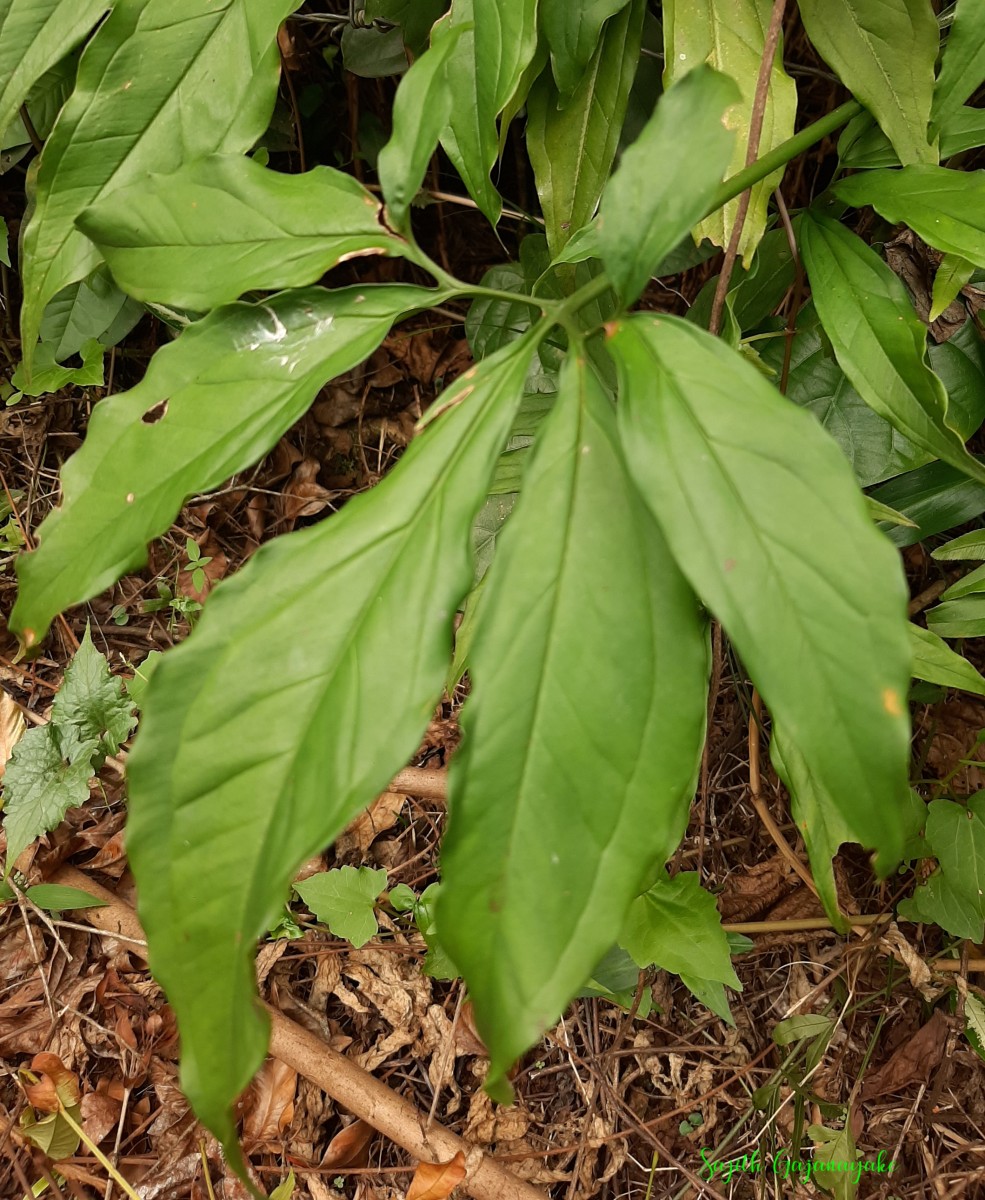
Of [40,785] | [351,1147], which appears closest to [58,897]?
[40,785]

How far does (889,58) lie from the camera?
0.88m

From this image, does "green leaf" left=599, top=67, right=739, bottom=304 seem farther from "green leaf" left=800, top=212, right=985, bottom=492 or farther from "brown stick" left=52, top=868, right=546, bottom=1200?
"brown stick" left=52, top=868, right=546, bottom=1200

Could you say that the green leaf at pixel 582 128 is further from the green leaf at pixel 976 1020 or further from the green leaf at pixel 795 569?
the green leaf at pixel 976 1020

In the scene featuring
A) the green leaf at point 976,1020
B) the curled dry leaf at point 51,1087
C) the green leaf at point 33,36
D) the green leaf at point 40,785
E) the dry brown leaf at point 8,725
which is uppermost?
the green leaf at point 33,36

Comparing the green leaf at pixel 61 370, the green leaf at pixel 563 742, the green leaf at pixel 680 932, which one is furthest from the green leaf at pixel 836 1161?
the green leaf at pixel 61 370

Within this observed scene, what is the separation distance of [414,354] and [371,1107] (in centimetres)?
128

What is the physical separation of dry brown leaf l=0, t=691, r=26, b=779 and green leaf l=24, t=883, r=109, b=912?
0.25m

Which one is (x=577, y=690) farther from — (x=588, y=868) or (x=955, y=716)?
(x=955, y=716)

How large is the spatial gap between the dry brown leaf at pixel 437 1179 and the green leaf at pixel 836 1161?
51 cm

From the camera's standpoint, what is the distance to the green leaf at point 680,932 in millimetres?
1025

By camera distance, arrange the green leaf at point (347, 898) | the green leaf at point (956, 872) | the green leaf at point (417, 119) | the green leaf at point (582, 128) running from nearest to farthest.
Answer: the green leaf at point (417, 119) → the green leaf at point (582, 128) → the green leaf at point (956, 872) → the green leaf at point (347, 898)

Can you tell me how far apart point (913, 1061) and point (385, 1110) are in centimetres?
82

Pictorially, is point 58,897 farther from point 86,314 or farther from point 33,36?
point 33,36

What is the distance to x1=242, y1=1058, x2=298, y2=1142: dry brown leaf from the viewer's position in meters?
1.27
